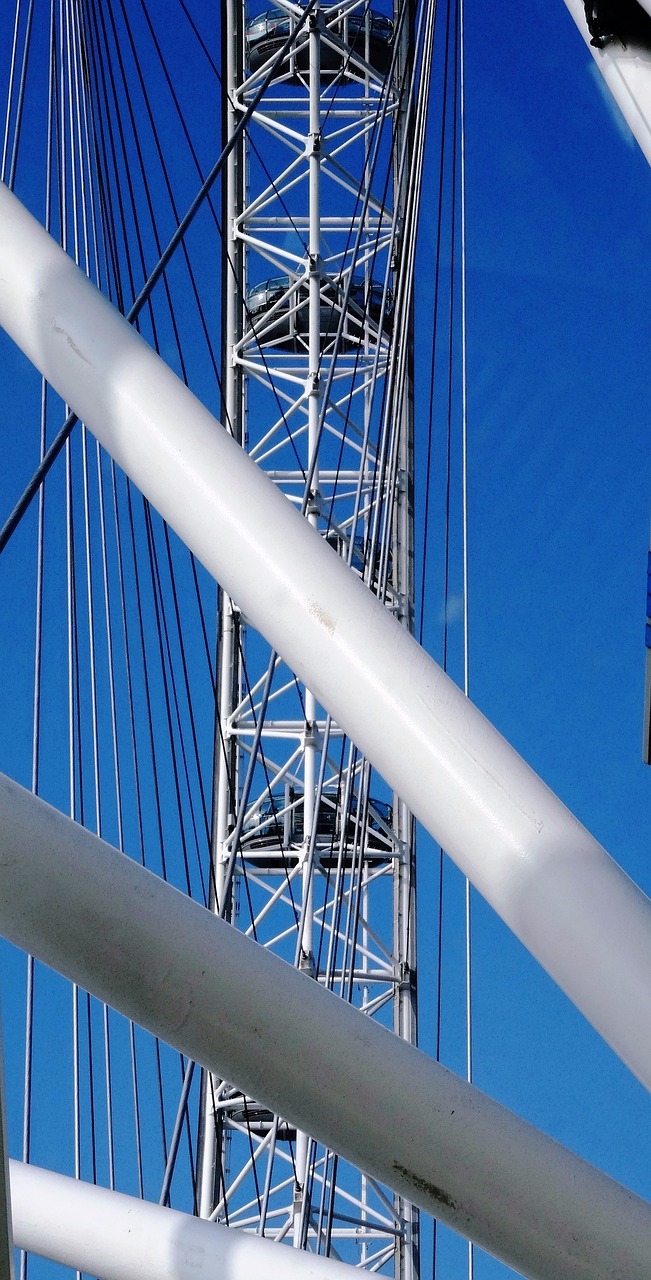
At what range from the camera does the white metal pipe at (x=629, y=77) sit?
2.74 metres

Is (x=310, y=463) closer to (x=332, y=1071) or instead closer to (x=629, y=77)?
(x=629, y=77)

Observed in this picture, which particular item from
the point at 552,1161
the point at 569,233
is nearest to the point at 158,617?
the point at 552,1161

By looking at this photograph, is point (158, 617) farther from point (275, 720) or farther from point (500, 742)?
point (500, 742)

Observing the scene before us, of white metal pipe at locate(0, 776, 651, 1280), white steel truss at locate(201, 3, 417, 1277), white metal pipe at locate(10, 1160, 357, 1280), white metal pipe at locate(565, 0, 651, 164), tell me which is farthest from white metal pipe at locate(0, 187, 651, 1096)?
white steel truss at locate(201, 3, 417, 1277)

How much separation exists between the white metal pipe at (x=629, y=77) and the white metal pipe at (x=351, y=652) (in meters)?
0.97

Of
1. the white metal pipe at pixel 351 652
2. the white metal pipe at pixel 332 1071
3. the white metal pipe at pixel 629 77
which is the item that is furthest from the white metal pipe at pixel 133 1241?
the white metal pipe at pixel 629 77

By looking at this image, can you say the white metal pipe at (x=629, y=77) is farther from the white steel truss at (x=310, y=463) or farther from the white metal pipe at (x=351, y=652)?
the white steel truss at (x=310, y=463)

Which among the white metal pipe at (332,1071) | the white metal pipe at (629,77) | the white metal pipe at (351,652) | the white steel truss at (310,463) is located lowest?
the white metal pipe at (332,1071)

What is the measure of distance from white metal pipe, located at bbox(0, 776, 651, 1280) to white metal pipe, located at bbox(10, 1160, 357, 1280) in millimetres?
1093

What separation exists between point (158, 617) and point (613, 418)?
17.7m

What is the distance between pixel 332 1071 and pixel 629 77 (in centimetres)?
170

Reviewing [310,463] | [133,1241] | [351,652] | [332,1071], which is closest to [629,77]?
[351,652]

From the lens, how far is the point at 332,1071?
7.26 ft

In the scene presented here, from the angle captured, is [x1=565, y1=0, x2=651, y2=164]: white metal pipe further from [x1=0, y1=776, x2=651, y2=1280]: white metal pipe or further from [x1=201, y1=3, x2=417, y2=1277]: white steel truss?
[x1=201, y1=3, x2=417, y2=1277]: white steel truss
